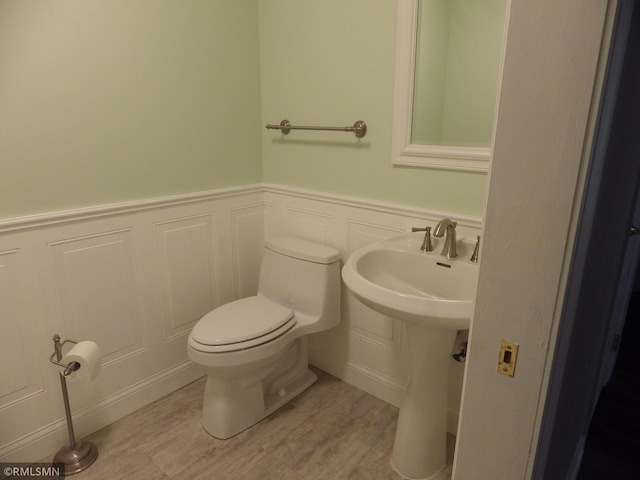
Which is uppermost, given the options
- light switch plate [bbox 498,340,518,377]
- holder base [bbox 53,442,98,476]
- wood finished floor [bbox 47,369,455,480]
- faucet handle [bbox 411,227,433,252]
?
light switch plate [bbox 498,340,518,377]

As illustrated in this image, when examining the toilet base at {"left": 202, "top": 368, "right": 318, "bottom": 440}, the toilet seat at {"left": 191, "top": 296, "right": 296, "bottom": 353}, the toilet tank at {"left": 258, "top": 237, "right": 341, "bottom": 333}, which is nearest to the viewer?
the toilet seat at {"left": 191, "top": 296, "right": 296, "bottom": 353}

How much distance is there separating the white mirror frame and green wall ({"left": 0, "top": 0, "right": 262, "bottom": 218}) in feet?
2.73

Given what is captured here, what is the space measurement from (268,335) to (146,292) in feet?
2.05

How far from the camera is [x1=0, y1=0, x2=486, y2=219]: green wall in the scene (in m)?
1.54

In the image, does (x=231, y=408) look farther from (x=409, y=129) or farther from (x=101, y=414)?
(x=409, y=129)

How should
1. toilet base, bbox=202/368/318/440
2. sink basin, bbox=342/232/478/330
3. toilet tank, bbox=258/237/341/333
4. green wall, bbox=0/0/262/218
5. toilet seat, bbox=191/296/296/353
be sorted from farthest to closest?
toilet tank, bbox=258/237/341/333 < toilet base, bbox=202/368/318/440 < toilet seat, bbox=191/296/296/353 < green wall, bbox=0/0/262/218 < sink basin, bbox=342/232/478/330

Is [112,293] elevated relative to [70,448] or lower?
elevated

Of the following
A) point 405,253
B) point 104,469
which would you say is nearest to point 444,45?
point 405,253

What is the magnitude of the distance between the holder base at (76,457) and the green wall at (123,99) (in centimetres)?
97

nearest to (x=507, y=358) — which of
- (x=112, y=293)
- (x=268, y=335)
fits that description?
(x=268, y=335)

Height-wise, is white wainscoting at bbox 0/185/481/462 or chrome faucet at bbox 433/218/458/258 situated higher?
chrome faucet at bbox 433/218/458/258

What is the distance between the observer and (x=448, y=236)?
61.7 inches

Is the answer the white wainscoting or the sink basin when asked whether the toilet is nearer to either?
the white wainscoting

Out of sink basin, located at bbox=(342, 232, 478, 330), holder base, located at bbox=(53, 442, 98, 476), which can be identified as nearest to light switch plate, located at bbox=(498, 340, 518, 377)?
sink basin, located at bbox=(342, 232, 478, 330)
